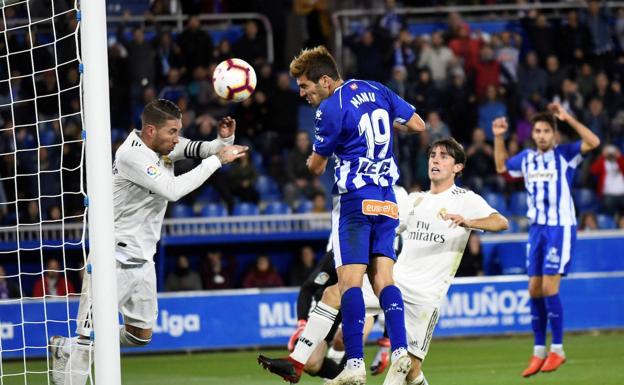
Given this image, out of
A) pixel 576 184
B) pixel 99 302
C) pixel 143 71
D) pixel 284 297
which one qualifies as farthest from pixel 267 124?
pixel 99 302

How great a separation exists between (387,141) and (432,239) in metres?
1.12

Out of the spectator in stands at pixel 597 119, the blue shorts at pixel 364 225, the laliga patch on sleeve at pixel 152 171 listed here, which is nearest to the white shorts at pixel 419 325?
the blue shorts at pixel 364 225

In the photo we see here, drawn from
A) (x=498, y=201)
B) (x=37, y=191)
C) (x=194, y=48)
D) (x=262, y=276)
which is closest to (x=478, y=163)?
(x=498, y=201)

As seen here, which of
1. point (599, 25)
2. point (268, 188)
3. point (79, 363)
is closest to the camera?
point (79, 363)

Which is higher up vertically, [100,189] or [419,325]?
[100,189]

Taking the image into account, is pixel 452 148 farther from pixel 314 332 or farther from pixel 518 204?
pixel 518 204

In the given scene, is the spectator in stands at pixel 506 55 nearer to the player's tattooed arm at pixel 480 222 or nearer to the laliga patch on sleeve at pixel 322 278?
the laliga patch on sleeve at pixel 322 278

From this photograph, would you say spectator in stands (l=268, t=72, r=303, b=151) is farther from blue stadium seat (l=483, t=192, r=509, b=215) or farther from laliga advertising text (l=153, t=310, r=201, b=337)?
laliga advertising text (l=153, t=310, r=201, b=337)

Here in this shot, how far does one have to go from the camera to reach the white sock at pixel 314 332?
298 inches

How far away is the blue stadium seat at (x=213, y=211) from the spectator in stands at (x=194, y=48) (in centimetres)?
248

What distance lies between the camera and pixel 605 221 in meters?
17.5

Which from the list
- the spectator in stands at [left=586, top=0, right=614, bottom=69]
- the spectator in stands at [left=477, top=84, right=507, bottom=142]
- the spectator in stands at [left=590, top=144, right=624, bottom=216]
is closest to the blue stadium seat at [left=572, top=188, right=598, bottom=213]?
the spectator in stands at [left=590, top=144, right=624, bottom=216]

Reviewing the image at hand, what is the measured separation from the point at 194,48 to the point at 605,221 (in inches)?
283

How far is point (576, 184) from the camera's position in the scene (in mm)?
18234
